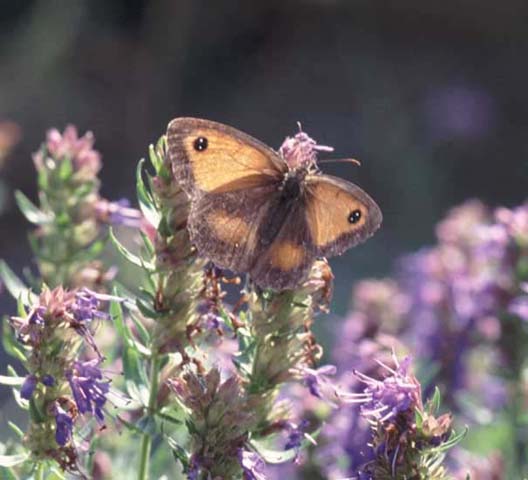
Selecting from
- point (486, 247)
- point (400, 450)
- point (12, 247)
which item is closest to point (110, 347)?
point (400, 450)

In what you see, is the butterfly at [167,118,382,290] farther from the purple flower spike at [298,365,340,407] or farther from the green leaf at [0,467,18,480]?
the green leaf at [0,467,18,480]

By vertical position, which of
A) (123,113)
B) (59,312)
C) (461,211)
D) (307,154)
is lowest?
(59,312)

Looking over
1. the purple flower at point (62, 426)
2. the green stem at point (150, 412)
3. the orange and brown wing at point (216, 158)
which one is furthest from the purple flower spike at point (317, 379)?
the purple flower at point (62, 426)

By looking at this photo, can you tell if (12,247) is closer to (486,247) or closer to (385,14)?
(385,14)

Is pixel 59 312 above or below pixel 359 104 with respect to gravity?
below

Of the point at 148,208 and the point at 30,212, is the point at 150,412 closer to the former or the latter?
the point at 148,208

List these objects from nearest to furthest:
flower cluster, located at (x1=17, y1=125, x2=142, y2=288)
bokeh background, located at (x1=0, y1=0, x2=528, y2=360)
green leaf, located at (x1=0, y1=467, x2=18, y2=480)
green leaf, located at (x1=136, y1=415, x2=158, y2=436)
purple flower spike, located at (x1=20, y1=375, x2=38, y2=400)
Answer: purple flower spike, located at (x1=20, y1=375, x2=38, y2=400) < green leaf, located at (x1=0, y1=467, x2=18, y2=480) < green leaf, located at (x1=136, y1=415, x2=158, y2=436) < flower cluster, located at (x1=17, y1=125, x2=142, y2=288) < bokeh background, located at (x1=0, y1=0, x2=528, y2=360)

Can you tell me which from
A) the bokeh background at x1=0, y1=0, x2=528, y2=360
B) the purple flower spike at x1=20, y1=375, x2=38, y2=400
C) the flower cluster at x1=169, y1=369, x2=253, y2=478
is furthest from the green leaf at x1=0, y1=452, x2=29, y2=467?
the bokeh background at x1=0, y1=0, x2=528, y2=360
